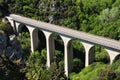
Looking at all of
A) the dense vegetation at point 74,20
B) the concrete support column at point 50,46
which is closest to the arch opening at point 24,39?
the dense vegetation at point 74,20

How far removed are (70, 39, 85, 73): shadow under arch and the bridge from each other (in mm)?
1328

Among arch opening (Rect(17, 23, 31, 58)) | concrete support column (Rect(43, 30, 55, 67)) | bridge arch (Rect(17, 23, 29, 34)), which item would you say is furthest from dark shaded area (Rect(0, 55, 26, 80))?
bridge arch (Rect(17, 23, 29, 34))

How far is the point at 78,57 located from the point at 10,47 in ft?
47.8

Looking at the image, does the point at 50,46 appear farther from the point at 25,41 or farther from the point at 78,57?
the point at 25,41

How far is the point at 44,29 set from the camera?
66.5 meters

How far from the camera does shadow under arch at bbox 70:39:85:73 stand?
65688mm

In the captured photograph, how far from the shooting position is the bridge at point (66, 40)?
57.3m

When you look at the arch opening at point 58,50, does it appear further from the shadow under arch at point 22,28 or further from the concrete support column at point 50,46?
the shadow under arch at point 22,28

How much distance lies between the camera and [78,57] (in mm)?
68375

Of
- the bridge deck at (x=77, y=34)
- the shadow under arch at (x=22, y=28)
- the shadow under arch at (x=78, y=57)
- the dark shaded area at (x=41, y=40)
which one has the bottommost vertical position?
the shadow under arch at (x=78, y=57)

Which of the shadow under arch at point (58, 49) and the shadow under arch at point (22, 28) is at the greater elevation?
the shadow under arch at point (22, 28)

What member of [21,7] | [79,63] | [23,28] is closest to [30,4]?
[21,7]

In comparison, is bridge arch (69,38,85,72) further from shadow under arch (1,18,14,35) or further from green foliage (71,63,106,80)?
shadow under arch (1,18,14,35)

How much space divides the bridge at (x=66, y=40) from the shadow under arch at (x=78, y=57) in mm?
1328
